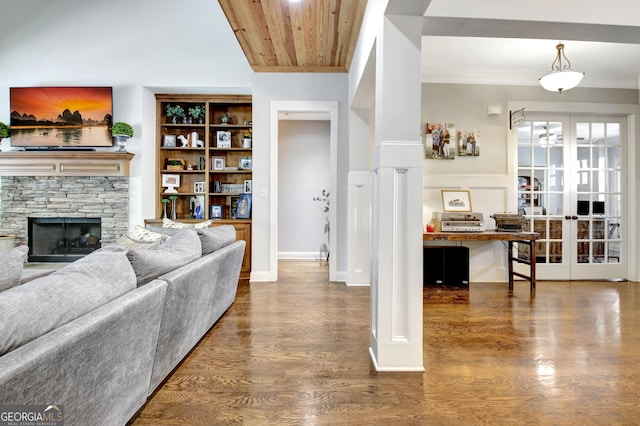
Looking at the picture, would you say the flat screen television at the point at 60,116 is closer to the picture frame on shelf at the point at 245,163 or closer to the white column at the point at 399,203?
the picture frame on shelf at the point at 245,163

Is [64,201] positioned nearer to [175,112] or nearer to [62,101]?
[62,101]

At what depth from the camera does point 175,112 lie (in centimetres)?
481

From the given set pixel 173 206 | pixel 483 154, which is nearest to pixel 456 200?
pixel 483 154

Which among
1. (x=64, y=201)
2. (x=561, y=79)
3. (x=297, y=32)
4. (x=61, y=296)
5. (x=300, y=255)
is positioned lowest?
(x=300, y=255)

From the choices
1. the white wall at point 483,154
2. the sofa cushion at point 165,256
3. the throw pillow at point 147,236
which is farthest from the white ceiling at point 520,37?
the throw pillow at point 147,236

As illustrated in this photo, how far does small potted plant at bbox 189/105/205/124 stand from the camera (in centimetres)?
485

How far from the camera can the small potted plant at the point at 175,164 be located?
4.87 m

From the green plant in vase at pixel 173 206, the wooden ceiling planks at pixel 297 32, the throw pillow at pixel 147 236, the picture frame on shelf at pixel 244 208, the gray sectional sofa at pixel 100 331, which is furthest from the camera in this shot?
the green plant in vase at pixel 173 206

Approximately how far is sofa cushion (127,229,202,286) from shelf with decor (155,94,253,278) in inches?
94.7

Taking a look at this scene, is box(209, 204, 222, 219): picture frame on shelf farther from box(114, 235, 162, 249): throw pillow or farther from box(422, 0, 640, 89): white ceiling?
box(422, 0, 640, 89): white ceiling

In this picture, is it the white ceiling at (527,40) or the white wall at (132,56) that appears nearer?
the white ceiling at (527,40)

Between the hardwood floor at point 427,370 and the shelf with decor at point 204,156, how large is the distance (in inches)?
78.8

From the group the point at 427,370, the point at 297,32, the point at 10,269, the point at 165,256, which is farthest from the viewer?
the point at 297,32

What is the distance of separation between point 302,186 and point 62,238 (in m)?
3.63
